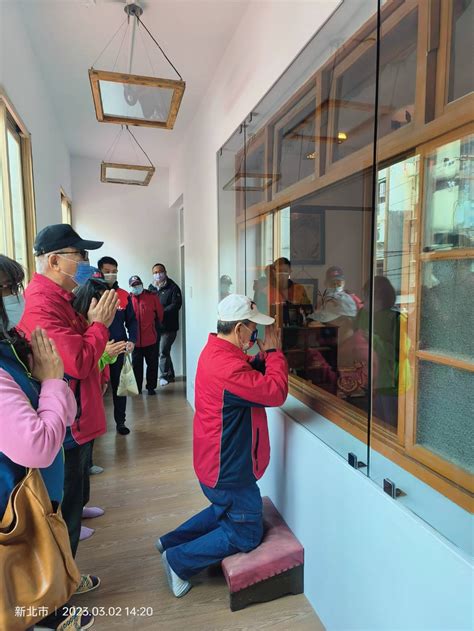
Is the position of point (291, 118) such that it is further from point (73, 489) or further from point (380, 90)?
point (73, 489)

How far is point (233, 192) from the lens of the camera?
9.24ft

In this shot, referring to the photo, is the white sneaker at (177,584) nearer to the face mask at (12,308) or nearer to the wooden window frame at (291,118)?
the face mask at (12,308)

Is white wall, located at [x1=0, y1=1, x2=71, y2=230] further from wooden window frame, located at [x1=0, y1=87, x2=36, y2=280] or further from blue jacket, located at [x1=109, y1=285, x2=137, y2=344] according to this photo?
blue jacket, located at [x1=109, y1=285, x2=137, y2=344]

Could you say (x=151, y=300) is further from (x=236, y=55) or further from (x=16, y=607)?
(x=16, y=607)

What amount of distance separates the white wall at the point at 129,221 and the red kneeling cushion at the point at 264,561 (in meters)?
4.06

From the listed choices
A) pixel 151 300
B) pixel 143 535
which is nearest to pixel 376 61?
pixel 143 535

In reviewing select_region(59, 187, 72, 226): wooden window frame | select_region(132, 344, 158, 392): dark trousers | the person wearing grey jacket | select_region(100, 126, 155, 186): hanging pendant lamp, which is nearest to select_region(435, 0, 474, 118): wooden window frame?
select_region(100, 126, 155, 186): hanging pendant lamp

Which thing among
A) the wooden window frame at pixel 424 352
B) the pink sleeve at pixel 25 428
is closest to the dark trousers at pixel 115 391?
the pink sleeve at pixel 25 428

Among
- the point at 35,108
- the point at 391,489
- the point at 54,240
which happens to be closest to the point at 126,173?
the point at 35,108

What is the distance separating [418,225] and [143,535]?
6.80ft

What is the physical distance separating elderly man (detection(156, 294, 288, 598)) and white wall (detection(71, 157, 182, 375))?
3.99 m

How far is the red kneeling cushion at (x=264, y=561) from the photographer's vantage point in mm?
1565

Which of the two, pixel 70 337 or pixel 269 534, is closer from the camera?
pixel 70 337

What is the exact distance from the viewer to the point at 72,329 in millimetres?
1534
